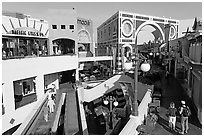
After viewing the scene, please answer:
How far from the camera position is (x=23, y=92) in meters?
15.6

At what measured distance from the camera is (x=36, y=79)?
1437 cm

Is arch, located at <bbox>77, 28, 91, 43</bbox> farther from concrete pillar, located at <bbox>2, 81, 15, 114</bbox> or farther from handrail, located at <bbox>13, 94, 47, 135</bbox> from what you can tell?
concrete pillar, located at <bbox>2, 81, 15, 114</bbox>

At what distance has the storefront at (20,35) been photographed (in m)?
15.7

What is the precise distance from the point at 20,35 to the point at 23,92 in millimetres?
5674

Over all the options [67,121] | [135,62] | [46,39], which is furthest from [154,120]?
[46,39]

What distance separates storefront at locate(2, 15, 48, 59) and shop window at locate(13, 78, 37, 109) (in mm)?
2578

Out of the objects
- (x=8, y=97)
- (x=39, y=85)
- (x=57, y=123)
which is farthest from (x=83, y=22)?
(x=57, y=123)

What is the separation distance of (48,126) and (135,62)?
6.54 meters

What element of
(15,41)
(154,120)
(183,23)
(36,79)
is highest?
(183,23)

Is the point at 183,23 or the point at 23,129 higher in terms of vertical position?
the point at 183,23

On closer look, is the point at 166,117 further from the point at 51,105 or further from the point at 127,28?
the point at 127,28

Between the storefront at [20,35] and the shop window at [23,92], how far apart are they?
2578 millimetres

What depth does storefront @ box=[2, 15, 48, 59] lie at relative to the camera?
15707mm

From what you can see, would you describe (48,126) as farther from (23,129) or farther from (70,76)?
(70,76)
